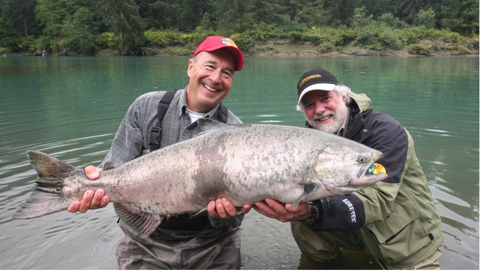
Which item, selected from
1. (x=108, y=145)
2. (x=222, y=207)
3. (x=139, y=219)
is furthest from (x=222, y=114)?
(x=108, y=145)

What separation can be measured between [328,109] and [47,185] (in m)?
2.50

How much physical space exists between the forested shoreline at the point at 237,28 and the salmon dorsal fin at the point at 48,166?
49729 millimetres

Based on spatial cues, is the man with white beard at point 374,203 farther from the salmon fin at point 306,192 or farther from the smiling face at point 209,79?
the smiling face at point 209,79

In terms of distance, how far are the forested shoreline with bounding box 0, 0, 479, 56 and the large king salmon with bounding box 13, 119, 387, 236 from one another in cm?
4959

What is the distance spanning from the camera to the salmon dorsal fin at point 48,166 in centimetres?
286

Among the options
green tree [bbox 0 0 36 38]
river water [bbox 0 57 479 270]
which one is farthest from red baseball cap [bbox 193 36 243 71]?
green tree [bbox 0 0 36 38]

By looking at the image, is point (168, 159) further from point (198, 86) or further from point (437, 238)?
point (437, 238)

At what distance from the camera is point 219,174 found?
2756 mm

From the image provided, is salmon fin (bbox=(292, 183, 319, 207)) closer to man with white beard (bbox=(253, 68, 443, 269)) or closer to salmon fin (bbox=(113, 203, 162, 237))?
man with white beard (bbox=(253, 68, 443, 269))

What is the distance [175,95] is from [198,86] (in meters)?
0.31

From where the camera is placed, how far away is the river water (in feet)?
14.5

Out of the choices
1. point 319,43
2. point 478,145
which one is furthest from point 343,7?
point 478,145

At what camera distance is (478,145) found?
8.28 meters

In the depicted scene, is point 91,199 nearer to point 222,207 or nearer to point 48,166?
point 48,166
